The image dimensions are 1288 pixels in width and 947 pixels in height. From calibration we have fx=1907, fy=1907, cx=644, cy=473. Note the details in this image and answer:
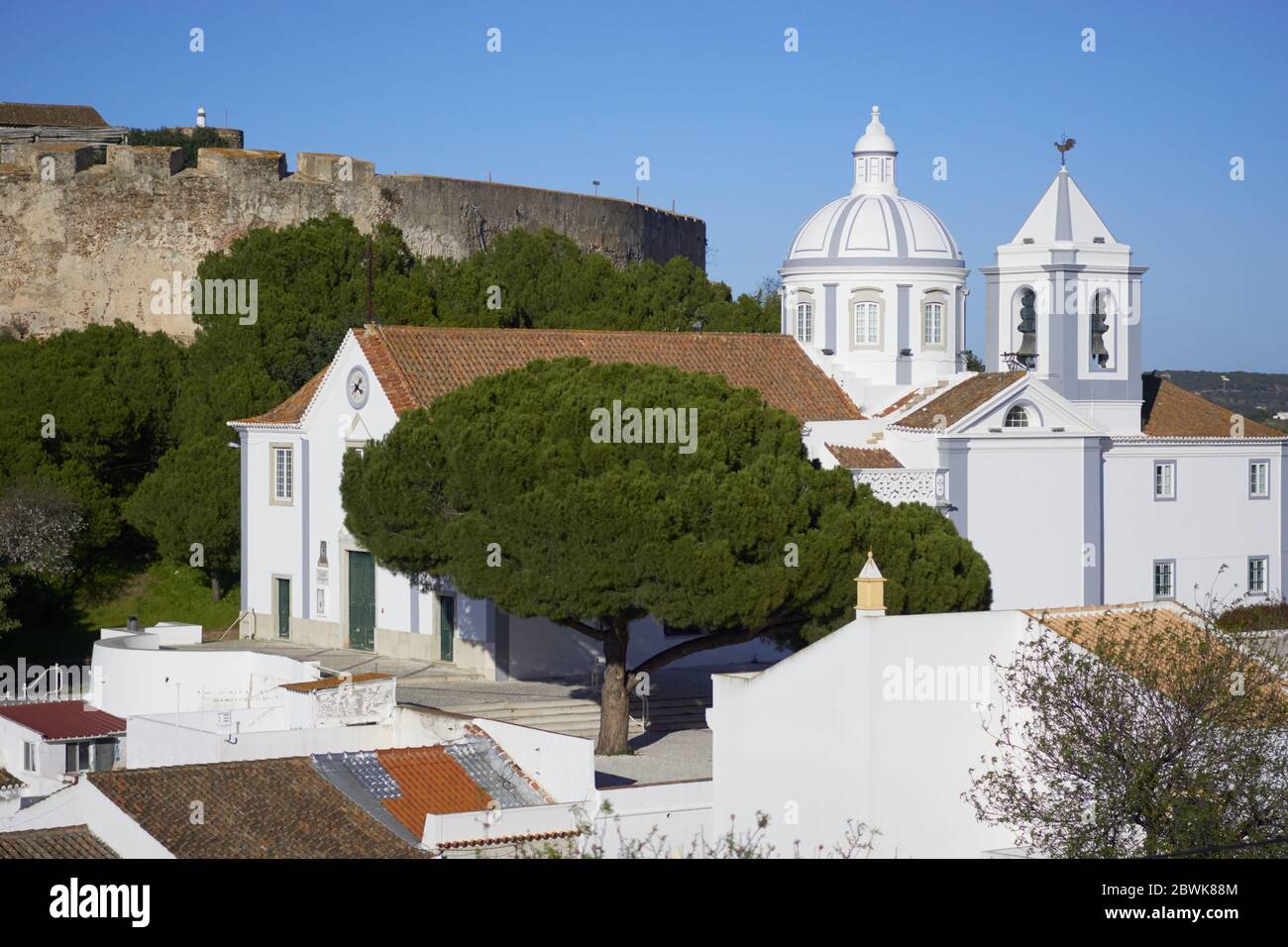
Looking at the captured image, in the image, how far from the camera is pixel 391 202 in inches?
1885

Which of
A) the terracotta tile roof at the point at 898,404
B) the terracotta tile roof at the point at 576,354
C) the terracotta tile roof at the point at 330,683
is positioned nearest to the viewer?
the terracotta tile roof at the point at 330,683

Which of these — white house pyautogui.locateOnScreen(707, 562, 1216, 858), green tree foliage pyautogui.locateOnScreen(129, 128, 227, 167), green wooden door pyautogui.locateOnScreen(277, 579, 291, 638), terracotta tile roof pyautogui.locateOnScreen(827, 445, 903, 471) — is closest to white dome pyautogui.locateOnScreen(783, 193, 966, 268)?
terracotta tile roof pyautogui.locateOnScreen(827, 445, 903, 471)

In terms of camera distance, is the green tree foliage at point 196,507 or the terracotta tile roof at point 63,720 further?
the green tree foliage at point 196,507

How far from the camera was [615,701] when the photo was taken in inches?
922

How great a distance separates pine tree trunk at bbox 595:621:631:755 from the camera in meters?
23.3

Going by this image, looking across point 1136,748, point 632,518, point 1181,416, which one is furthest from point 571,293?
point 1136,748

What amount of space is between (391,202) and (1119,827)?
35.8 m

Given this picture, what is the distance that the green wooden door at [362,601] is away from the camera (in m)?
30.2

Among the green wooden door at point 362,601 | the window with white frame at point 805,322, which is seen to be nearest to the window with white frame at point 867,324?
the window with white frame at point 805,322

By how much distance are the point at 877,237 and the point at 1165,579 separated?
7725 mm

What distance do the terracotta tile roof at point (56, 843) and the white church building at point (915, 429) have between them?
32.1 feet

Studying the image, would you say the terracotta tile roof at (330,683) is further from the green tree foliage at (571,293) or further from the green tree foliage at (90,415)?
the green tree foliage at (571,293)

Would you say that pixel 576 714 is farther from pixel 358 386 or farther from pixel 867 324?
pixel 867 324

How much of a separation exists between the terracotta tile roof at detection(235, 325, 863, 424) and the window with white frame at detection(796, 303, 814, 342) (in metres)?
0.81
